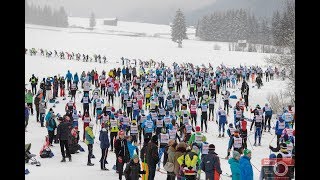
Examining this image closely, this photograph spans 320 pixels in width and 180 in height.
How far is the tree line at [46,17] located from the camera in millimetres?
152750

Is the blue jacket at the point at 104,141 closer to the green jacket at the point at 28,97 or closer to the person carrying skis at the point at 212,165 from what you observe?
the person carrying skis at the point at 212,165

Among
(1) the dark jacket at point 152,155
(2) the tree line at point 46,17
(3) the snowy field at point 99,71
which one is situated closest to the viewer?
(1) the dark jacket at point 152,155

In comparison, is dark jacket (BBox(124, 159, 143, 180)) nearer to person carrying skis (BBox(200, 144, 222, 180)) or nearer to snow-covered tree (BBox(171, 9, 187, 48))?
person carrying skis (BBox(200, 144, 222, 180))

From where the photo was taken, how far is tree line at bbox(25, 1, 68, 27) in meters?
153

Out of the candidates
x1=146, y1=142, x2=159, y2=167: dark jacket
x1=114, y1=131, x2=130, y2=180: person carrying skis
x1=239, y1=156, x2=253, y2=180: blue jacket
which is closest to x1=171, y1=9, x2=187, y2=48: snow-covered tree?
x1=114, y1=131, x2=130, y2=180: person carrying skis

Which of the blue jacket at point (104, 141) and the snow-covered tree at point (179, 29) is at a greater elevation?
the snow-covered tree at point (179, 29)

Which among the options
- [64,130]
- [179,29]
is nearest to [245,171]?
[64,130]

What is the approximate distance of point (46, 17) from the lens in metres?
157

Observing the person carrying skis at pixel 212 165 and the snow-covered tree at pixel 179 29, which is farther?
the snow-covered tree at pixel 179 29

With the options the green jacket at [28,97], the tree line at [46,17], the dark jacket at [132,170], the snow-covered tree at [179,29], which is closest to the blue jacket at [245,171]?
the dark jacket at [132,170]

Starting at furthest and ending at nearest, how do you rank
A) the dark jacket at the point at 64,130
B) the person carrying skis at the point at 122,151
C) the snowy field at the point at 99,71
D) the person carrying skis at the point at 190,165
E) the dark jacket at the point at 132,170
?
the dark jacket at the point at 64,130, the snowy field at the point at 99,71, the person carrying skis at the point at 122,151, the dark jacket at the point at 132,170, the person carrying skis at the point at 190,165

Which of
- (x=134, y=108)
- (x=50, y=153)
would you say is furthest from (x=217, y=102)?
(x=50, y=153)
